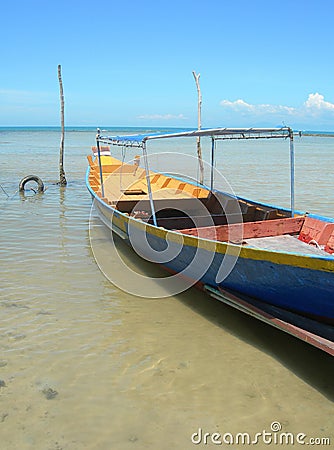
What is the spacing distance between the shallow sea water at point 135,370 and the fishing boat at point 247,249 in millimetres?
506

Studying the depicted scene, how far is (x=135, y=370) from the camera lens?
448 cm

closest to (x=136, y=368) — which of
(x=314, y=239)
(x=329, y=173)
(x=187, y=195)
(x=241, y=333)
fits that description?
(x=241, y=333)

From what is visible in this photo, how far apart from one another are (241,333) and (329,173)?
18.2 m

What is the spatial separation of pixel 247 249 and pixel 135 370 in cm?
178

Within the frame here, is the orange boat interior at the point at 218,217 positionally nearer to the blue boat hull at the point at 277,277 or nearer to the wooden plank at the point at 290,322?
the blue boat hull at the point at 277,277

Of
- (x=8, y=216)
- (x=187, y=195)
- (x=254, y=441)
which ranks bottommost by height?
(x=254, y=441)

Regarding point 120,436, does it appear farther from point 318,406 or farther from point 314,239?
point 314,239

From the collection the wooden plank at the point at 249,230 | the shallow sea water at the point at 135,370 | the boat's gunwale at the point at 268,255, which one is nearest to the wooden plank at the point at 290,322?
the shallow sea water at the point at 135,370

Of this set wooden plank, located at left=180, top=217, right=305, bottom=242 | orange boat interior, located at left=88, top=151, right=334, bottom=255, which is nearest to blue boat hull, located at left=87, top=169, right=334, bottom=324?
wooden plank, located at left=180, top=217, right=305, bottom=242

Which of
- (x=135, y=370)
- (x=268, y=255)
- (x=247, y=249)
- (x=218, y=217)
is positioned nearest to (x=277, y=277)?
(x=268, y=255)

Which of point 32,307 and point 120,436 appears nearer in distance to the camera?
point 120,436

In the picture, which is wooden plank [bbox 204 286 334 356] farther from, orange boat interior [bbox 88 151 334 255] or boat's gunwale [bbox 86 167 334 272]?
orange boat interior [bbox 88 151 334 255]

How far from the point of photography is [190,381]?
4.27 meters

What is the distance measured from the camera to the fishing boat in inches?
166
